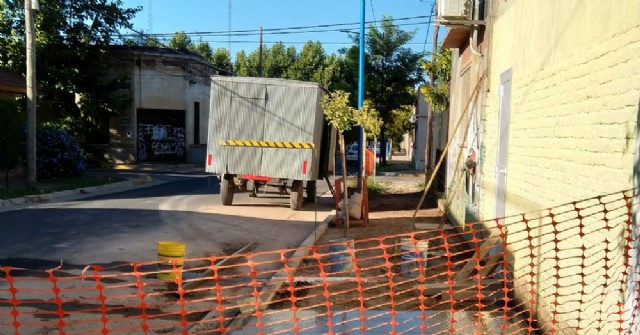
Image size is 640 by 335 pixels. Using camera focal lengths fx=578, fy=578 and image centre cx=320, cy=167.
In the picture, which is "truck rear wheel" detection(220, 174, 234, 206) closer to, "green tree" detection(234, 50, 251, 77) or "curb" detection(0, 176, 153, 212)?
"curb" detection(0, 176, 153, 212)

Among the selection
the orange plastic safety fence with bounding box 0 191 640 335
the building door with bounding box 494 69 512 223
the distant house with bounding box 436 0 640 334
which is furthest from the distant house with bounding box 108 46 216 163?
the building door with bounding box 494 69 512 223

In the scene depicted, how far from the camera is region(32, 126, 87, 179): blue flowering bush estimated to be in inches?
790

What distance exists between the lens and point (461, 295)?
6.20m

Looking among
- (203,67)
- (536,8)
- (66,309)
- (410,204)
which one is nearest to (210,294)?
(66,309)

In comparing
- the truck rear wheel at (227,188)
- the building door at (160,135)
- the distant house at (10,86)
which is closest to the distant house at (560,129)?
the truck rear wheel at (227,188)

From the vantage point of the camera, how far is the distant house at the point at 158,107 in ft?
103

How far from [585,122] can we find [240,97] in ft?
34.7

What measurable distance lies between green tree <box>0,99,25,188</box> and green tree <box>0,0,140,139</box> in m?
10.8

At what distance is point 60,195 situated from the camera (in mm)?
16031

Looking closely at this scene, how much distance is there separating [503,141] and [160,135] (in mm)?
27759

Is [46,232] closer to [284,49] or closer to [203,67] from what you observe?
[203,67]

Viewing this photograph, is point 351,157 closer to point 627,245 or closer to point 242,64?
point 242,64

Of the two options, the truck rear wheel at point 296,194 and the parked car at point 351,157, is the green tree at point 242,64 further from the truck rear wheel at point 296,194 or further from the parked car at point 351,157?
the truck rear wheel at point 296,194

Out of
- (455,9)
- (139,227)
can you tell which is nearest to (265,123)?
(139,227)
